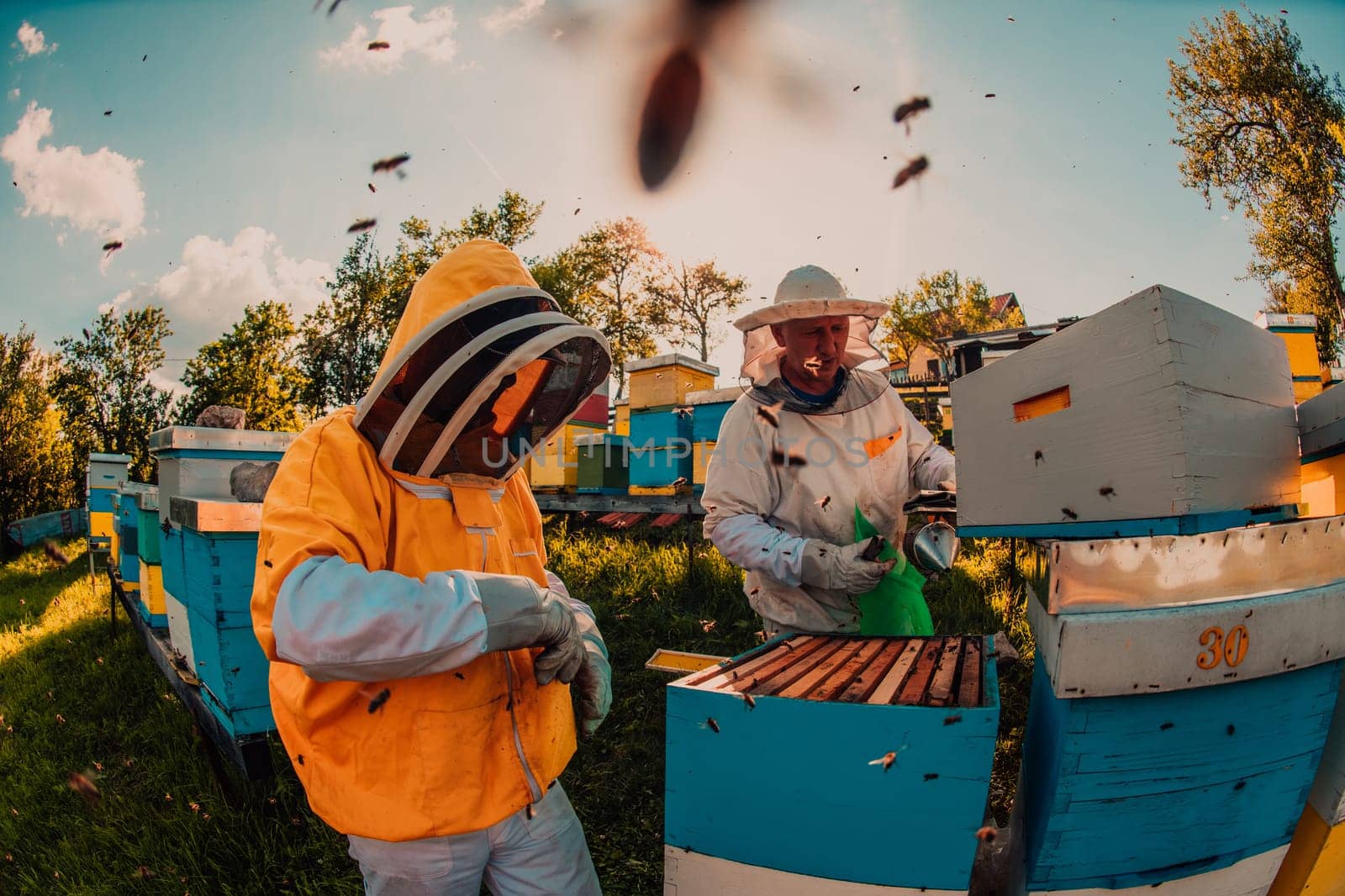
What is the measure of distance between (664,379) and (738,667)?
5.05m

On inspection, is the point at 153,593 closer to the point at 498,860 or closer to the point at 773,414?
the point at 498,860

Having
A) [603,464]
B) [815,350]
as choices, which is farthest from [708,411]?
[815,350]

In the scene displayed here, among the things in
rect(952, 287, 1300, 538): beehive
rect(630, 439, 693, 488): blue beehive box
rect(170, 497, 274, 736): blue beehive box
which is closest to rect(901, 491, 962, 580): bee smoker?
rect(952, 287, 1300, 538): beehive

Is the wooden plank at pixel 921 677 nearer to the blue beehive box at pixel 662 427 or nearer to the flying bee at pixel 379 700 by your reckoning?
the flying bee at pixel 379 700

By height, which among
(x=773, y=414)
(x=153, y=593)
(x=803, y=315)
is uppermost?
(x=803, y=315)

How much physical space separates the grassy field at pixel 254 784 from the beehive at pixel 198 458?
1107mm

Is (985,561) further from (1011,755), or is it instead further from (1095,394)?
(1095,394)

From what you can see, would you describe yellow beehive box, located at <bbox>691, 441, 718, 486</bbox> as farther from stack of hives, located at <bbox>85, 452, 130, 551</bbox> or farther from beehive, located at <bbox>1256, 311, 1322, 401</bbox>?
stack of hives, located at <bbox>85, 452, 130, 551</bbox>

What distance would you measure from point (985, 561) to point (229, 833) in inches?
186

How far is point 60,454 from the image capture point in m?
17.0

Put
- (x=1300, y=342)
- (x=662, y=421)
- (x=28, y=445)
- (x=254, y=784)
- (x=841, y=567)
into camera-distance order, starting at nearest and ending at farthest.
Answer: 1. (x=841, y=567)
2. (x=254, y=784)
3. (x=1300, y=342)
4. (x=662, y=421)
5. (x=28, y=445)

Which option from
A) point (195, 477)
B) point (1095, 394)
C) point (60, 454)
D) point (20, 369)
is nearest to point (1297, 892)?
point (1095, 394)

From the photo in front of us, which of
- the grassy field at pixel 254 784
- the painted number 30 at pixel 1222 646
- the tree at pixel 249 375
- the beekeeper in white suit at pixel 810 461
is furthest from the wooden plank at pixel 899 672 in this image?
the tree at pixel 249 375

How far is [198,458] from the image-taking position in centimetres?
387
